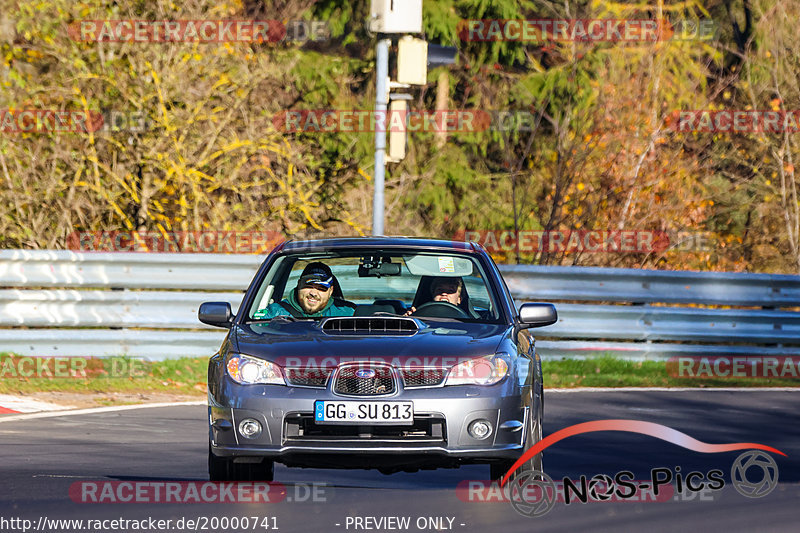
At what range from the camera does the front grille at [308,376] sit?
303 inches

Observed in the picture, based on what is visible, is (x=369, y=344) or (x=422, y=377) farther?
(x=369, y=344)

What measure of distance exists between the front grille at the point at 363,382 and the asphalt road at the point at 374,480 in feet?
2.01

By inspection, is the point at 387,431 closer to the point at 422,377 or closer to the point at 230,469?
the point at 422,377

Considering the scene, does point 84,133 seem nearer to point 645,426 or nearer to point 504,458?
point 645,426

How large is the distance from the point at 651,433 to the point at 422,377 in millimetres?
4289

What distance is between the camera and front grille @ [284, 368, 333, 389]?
769 centimetres

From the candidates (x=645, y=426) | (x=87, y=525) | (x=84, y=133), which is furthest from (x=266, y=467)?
(x=84, y=133)

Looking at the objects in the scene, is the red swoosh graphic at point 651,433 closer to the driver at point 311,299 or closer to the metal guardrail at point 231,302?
the driver at point 311,299

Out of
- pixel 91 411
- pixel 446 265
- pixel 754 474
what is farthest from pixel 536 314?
pixel 91 411

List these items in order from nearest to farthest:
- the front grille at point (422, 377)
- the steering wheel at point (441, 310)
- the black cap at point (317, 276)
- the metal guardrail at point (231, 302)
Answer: the front grille at point (422, 377) < the steering wheel at point (441, 310) < the black cap at point (317, 276) < the metal guardrail at point (231, 302)

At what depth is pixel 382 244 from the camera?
9.05 meters

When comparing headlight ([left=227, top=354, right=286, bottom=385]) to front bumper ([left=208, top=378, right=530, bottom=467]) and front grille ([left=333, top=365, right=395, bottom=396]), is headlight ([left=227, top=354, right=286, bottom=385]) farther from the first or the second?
front grille ([left=333, top=365, right=395, bottom=396])

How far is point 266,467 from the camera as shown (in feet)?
27.7

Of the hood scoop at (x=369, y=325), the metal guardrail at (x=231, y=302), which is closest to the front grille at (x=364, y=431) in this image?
the hood scoop at (x=369, y=325)
